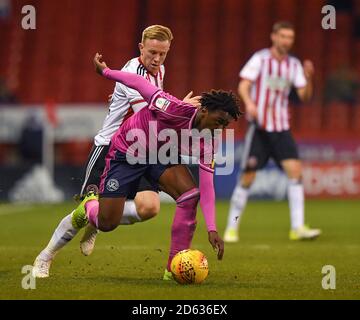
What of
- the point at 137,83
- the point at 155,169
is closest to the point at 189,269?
the point at 155,169

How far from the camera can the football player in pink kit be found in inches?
249

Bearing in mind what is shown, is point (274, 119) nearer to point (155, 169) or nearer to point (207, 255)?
point (207, 255)

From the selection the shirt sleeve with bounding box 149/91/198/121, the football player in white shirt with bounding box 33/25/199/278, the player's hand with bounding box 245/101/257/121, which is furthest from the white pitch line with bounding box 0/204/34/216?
the shirt sleeve with bounding box 149/91/198/121

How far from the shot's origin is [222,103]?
615 cm

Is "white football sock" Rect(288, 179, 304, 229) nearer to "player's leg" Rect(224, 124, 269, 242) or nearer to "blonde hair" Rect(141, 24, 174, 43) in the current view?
"player's leg" Rect(224, 124, 269, 242)

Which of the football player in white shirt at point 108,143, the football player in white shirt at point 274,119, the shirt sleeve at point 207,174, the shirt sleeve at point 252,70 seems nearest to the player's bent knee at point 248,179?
the football player in white shirt at point 274,119

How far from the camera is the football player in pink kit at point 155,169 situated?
6.32 meters

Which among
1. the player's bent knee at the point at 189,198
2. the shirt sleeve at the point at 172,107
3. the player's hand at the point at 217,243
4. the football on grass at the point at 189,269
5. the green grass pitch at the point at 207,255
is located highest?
the shirt sleeve at the point at 172,107

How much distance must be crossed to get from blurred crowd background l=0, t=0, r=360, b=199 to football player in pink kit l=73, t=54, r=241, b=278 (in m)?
11.4

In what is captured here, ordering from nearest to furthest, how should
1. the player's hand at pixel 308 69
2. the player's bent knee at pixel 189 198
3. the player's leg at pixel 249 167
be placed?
the player's bent knee at pixel 189 198 < the player's hand at pixel 308 69 < the player's leg at pixel 249 167

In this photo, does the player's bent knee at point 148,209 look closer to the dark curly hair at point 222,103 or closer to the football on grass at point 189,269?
the football on grass at point 189,269

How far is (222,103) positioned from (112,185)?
101 cm

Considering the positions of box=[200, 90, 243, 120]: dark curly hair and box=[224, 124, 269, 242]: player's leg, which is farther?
box=[224, 124, 269, 242]: player's leg
